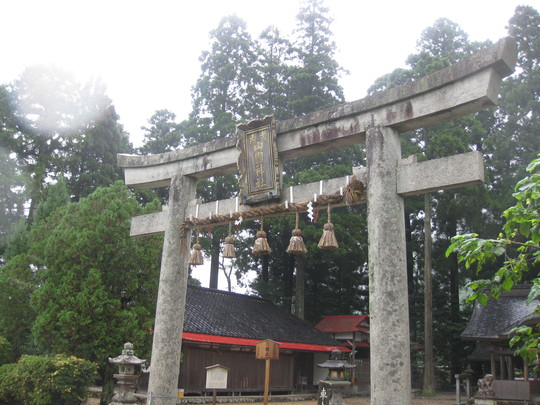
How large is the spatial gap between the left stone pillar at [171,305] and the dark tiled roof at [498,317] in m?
11.2

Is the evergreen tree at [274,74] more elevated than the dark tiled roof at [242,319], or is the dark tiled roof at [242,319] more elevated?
the evergreen tree at [274,74]

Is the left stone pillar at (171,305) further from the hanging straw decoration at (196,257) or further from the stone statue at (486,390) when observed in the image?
the stone statue at (486,390)

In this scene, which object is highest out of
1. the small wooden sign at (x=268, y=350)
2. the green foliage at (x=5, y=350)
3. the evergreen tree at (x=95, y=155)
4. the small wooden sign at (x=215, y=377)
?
the evergreen tree at (x=95, y=155)

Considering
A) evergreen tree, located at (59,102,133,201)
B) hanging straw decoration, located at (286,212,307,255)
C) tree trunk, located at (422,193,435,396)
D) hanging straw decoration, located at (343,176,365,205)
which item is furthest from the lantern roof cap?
evergreen tree, located at (59,102,133,201)

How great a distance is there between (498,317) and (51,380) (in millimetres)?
14766

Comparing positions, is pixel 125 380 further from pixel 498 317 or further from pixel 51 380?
pixel 498 317

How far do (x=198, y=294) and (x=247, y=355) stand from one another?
9.85 ft

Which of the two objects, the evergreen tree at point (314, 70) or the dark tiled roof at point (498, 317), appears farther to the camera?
the evergreen tree at point (314, 70)

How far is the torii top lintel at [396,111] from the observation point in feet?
17.7

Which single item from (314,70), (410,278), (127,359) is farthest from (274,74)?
(127,359)

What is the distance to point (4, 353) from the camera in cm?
1312

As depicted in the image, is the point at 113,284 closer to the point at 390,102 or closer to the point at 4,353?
the point at 4,353

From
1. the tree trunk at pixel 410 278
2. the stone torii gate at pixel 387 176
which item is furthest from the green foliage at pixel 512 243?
the tree trunk at pixel 410 278

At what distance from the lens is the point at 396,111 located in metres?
6.10
